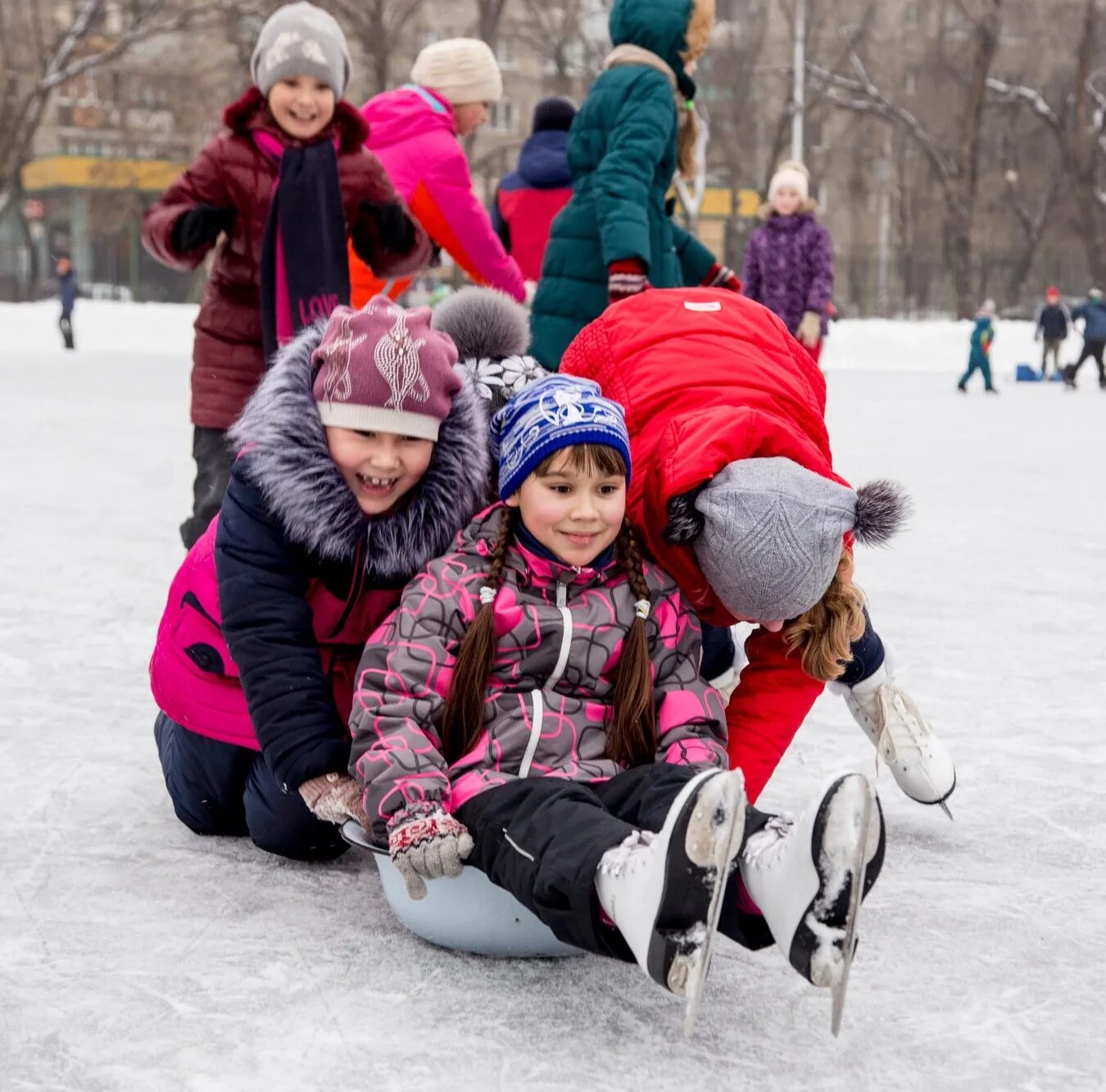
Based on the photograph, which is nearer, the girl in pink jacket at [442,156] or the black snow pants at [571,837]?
the black snow pants at [571,837]

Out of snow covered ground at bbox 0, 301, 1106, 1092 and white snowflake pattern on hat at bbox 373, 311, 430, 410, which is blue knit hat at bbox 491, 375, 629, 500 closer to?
white snowflake pattern on hat at bbox 373, 311, 430, 410

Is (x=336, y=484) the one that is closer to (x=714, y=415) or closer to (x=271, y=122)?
(x=714, y=415)

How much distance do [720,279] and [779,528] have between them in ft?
7.36

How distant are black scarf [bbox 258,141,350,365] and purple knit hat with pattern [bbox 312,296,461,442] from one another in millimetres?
1451

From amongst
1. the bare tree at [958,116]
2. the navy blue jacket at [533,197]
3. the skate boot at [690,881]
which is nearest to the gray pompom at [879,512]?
the skate boot at [690,881]

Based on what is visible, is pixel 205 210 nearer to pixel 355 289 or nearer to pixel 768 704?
pixel 355 289

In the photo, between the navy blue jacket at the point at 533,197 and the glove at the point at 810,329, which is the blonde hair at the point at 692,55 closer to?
the navy blue jacket at the point at 533,197

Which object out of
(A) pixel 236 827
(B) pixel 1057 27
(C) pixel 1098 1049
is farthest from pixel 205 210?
(B) pixel 1057 27

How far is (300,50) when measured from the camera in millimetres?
3703

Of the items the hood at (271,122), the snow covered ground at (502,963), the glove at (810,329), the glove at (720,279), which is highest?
the hood at (271,122)

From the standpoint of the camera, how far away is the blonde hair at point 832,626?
2.28 meters

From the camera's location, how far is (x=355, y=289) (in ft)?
14.3

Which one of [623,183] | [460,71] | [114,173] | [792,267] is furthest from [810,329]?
[114,173]

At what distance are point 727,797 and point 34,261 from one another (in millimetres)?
31112
